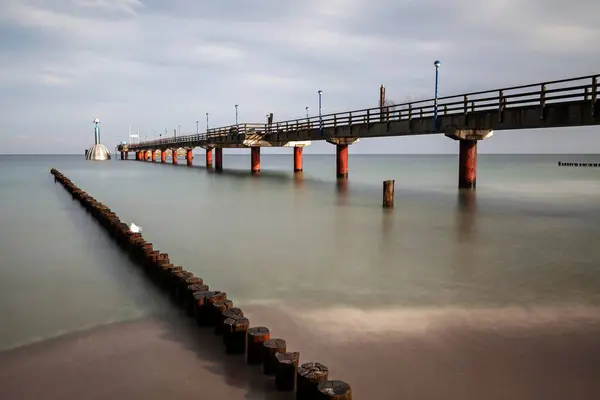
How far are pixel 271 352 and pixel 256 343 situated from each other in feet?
1.17

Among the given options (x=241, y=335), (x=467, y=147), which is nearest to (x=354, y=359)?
(x=241, y=335)

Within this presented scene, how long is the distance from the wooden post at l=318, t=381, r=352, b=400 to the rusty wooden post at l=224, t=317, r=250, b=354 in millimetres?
2031

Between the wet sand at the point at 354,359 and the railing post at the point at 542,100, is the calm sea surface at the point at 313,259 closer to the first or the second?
the wet sand at the point at 354,359

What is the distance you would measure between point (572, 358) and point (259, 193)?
2723 cm

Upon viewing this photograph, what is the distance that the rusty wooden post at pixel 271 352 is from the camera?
19.5 feet

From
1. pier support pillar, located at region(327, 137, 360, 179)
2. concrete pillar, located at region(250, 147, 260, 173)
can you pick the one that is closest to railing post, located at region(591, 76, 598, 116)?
pier support pillar, located at region(327, 137, 360, 179)

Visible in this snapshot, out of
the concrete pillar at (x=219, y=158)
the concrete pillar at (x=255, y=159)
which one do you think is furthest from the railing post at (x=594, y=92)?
the concrete pillar at (x=219, y=158)

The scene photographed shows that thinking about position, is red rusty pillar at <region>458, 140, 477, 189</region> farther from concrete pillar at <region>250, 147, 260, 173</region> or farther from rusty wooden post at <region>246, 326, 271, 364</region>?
concrete pillar at <region>250, 147, 260, 173</region>

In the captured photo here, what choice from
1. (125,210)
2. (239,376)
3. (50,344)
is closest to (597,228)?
(239,376)

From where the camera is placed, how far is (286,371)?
5.66 metres

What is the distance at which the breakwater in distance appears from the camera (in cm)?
511

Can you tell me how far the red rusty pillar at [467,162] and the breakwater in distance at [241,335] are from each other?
22.5 metres

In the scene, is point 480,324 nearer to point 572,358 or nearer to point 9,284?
point 572,358

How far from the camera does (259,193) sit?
33000 millimetres
